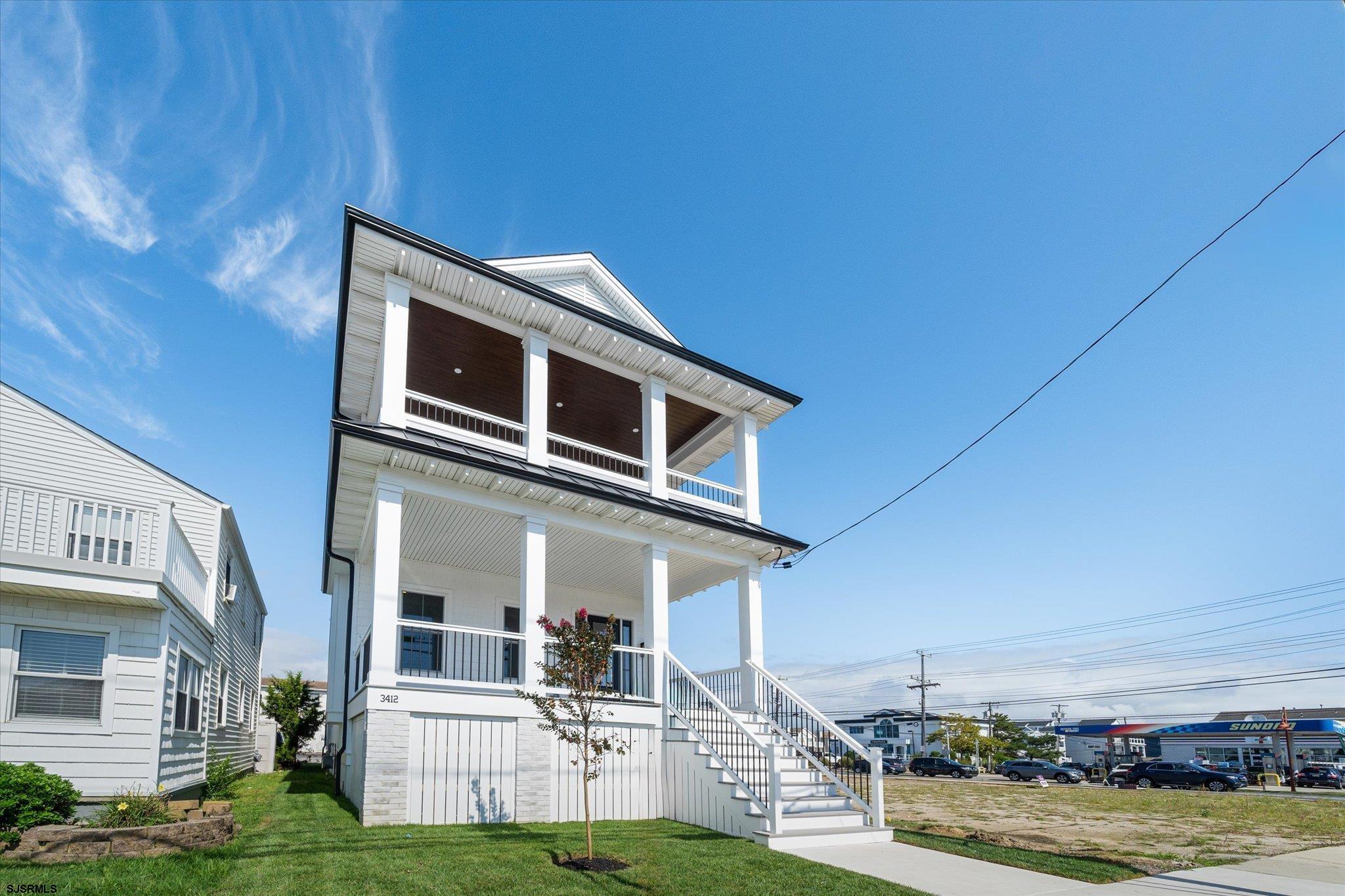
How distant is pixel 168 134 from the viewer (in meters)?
14.6

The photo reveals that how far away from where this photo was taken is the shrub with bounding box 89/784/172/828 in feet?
27.7

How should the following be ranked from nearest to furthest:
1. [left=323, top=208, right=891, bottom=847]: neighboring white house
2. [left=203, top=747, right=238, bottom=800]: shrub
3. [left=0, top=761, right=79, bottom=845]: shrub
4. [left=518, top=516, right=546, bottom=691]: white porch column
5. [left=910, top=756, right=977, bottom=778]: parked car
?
[left=0, top=761, right=79, bottom=845]: shrub, [left=323, top=208, right=891, bottom=847]: neighboring white house, [left=518, top=516, right=546, bottom=691]: white porch column, [left=203, top=747, right=238, bottom=800]: shrub, [left=910, top=756, right=977, bottom=778]: parked car

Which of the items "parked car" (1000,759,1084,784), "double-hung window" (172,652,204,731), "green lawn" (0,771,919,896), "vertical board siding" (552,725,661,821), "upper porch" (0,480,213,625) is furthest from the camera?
"parked car" (1000,759,1084,784)

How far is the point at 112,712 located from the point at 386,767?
12.0 feet

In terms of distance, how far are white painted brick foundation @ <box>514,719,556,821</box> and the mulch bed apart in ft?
9.77

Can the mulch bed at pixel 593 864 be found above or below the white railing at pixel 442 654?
below

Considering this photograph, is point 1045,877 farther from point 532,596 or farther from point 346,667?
point 346,667

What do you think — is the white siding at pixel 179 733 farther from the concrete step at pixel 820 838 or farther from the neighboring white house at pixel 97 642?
the concrete step at pixel 820 838

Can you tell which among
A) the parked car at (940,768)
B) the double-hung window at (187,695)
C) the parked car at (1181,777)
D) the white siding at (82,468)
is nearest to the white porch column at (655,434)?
the double-hung window at (187,695)

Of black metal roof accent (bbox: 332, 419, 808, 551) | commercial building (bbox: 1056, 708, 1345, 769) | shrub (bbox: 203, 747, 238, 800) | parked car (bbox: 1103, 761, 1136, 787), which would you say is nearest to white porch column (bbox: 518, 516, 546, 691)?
black metal roof accent (bbox: 332, 419, 808, 551)

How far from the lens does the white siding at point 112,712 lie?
32.6 ft

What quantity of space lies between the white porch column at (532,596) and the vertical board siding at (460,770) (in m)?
0.86

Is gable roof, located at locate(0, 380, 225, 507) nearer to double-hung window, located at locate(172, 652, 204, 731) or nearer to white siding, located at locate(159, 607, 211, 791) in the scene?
white siding, located at locate(159, 607, 211, 791)

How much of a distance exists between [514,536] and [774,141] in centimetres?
931
